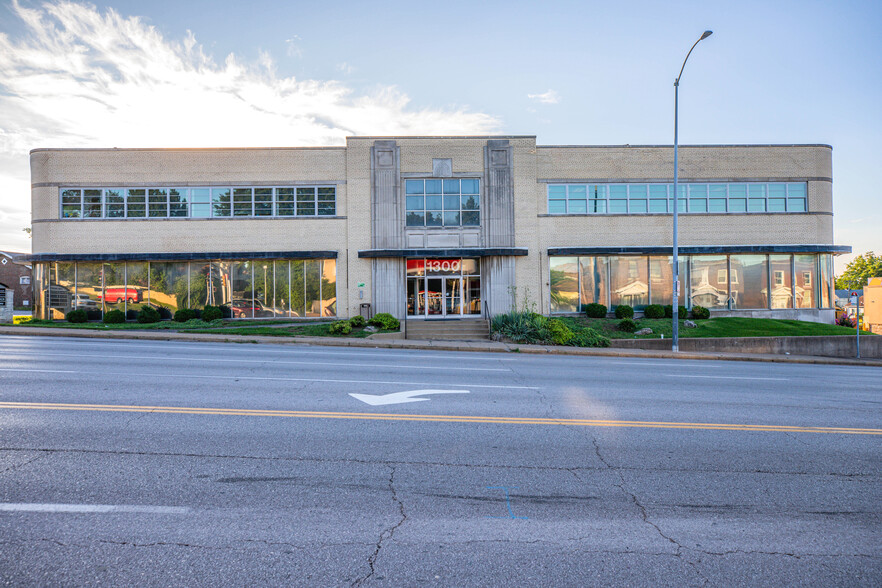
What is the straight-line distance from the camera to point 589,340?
1886 cm

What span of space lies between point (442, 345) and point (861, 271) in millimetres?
84402

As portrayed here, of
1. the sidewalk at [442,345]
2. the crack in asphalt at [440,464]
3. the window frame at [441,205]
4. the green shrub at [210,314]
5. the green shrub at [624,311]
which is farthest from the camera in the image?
the window frame at [441,205]

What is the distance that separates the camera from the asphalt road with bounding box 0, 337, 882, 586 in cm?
307

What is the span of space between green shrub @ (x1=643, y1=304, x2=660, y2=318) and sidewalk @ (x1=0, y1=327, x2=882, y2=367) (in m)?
5.11

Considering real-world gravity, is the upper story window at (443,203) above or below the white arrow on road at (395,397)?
above

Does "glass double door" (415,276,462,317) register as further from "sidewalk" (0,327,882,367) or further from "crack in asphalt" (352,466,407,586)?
"crack in asphalt" (352,466,407,586)

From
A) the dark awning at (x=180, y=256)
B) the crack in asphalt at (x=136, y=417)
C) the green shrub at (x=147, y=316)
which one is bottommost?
the crack in asphalt at (x=136, y=417)

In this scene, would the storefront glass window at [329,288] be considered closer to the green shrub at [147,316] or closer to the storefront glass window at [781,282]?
the green shrub at [147,316]

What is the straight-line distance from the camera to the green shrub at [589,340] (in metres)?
18.6

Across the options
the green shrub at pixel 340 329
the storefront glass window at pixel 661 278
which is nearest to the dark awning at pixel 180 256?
the green shrub at pixel 340 329

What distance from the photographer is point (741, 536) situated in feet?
11.6

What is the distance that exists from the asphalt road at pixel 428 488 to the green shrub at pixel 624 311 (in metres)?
15.6

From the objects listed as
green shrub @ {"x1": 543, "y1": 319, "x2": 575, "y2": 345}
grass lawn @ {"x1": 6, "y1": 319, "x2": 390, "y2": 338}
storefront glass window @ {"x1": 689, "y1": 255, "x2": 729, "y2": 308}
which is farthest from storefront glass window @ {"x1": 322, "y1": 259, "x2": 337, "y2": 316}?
storefront glass window @ {"x1": 689, "y1": 255, "x2": 729, "y2": 308}

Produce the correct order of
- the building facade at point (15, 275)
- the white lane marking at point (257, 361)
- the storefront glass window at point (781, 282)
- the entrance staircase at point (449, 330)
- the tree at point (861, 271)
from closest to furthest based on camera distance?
the white lane marking at point (257, 361) → the entrance staircase at point (449, 330) → the storefront glass window at point (781, 282) → the building facade at point (15, 275) → the tree at point (861, 271)
